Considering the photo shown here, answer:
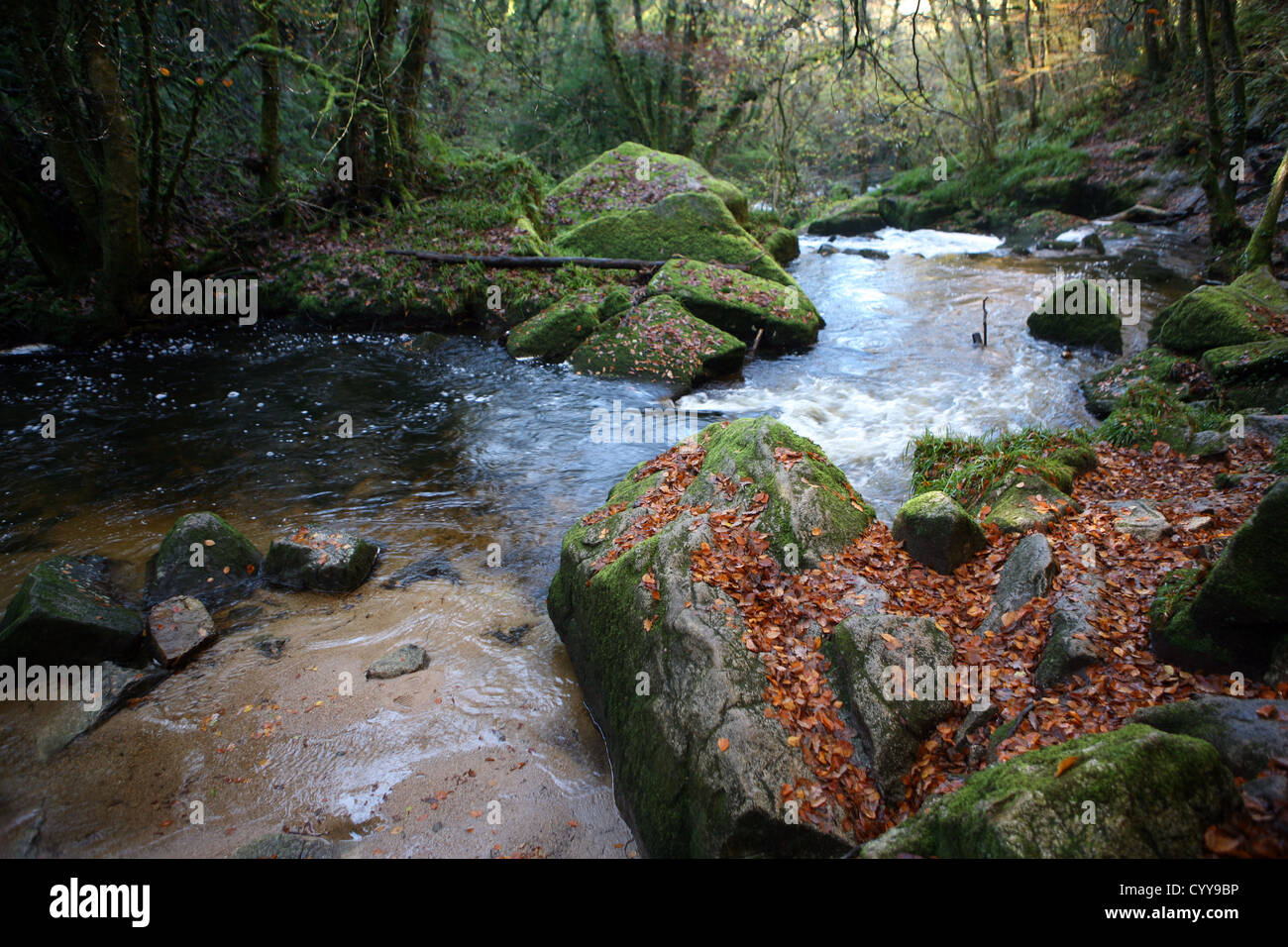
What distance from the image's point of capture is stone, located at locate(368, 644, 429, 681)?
496 centimetres

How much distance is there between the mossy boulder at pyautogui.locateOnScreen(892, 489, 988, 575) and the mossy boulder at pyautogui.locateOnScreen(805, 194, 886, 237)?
79.7 ft

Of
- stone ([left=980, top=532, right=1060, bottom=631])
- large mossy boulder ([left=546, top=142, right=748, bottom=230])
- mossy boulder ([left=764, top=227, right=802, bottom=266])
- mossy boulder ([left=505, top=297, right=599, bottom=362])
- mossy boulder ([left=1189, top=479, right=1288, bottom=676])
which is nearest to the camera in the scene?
mossy boulder ([left=1189, top=479, right=1288, bottom=676])

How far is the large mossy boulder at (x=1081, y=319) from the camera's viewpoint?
11.1 metres

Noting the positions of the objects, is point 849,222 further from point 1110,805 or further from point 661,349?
point 1110,805

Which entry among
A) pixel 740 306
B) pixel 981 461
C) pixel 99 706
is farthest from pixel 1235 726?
pixel 740 306

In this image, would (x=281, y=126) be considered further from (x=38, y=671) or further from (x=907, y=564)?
(x=907, y=564)

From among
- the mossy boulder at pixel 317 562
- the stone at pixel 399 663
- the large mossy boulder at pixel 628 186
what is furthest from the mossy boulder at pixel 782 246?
the stone at pixel 399 663

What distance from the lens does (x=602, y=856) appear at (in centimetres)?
375

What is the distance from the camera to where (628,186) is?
1789 cm

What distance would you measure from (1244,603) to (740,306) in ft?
32.5

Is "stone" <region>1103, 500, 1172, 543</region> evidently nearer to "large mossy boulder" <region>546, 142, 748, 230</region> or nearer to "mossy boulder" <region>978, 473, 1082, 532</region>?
"mossy boulder" <region>978, 473, 1082, 532</region>

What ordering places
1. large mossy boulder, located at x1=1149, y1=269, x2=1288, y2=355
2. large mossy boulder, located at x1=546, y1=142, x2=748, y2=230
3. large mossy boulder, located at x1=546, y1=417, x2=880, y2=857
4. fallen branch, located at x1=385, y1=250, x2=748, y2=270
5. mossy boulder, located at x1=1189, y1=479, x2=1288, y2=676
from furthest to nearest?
large mossy boulder, located at x1=546, y1=142, x2=748, y2=230 → fallen branch, located at x1=385, y1=250, x2=748, y2=270 → large mossy boulder, located at x1=1149, y1=269, x2=1288, y2=355 → large mossy boulder, located at x1=546, y1=417, x2=880, y2=857 → mossy boulder, located at x1=1189, y1=479, x2=1288, y2=676

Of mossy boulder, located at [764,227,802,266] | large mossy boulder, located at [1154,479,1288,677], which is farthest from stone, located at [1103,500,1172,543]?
mossy boulder, located at [764,227,802,266]

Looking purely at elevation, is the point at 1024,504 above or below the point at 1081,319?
below
